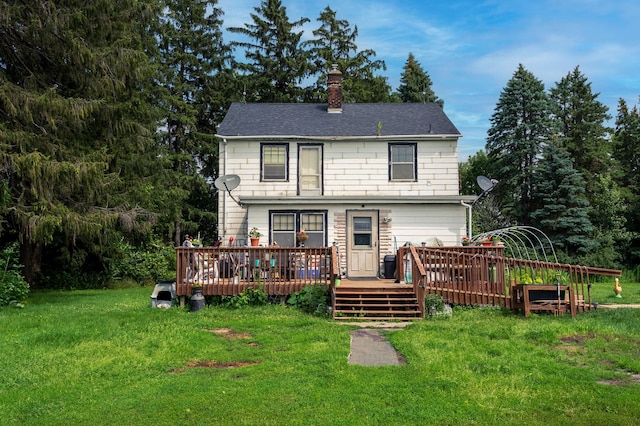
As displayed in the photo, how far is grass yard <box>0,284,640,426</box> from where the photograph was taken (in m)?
5.07

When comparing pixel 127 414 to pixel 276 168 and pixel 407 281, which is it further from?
pixel 276 168

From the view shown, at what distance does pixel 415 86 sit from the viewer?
39.8m

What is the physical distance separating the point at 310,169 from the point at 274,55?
19215mm

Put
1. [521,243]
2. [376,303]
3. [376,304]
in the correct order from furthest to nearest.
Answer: [521,243] → [376,303] → [376,304]

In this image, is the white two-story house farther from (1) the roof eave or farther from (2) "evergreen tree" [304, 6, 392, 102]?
(2) "evergreen tree" [304, 6, 392, 102]

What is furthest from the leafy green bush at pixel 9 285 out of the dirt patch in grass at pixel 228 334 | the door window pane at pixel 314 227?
the door window pane at pixel 314 227

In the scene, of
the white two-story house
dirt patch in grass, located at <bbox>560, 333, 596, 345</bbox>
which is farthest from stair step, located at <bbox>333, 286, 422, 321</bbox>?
the white two-story house

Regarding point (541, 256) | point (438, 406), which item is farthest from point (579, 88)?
point (438, 406)

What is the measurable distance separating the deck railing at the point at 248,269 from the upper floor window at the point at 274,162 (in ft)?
16.4

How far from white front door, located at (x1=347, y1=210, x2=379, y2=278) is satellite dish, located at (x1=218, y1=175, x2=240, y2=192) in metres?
3.62

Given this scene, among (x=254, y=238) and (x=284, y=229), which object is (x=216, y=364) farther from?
(x=284, y=229)

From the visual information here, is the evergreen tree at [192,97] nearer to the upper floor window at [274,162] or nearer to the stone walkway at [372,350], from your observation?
the upper floor window at [274,162]

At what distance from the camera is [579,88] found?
110 ft

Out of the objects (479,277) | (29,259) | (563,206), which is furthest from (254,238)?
(563,206)
